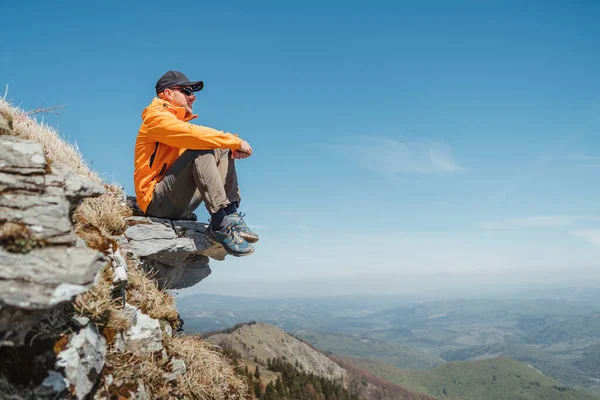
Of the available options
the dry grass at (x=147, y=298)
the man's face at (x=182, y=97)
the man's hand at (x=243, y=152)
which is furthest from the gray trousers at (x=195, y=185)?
the dry grass at (x=147, y=298)

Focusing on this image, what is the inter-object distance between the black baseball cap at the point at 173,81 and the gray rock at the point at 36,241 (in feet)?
12.9

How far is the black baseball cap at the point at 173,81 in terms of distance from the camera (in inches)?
321

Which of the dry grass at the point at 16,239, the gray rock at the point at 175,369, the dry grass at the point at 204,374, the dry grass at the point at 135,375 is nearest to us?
the dry grass at the point at 16,239

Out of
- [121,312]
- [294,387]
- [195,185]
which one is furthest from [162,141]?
[294,387]

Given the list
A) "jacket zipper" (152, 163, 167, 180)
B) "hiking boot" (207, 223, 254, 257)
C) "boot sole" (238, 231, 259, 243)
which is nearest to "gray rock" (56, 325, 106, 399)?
"hiking boot" (207, 223, 254, 257)

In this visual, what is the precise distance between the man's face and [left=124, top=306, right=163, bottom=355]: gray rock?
4.57m

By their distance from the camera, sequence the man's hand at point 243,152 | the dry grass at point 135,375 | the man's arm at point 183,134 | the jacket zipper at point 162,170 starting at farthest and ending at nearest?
1. the jacket zipper at point 162,170
2. the man's hand at point 243,152
3. the man's arm at point 183,134
4. the dry grass at point 135,375

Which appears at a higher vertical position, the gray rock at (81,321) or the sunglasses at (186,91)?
the sunglasses at (186,91)

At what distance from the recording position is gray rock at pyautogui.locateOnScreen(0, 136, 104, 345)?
3.50m

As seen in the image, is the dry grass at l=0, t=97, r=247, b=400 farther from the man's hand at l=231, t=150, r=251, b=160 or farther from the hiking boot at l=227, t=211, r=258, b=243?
the man's hand at l=231, t=150, r=251, b=160

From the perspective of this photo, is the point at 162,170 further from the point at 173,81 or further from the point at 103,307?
the point at 103,307

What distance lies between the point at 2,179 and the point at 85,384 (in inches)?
106

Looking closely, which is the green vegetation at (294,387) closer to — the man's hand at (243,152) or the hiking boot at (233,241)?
the hiking boot at (233,241)

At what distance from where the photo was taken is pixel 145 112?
303 inches
